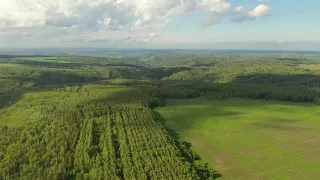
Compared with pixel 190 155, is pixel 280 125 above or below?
below

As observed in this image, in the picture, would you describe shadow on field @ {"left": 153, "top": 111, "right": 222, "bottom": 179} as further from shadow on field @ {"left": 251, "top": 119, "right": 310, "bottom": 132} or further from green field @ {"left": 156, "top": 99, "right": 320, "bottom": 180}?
shadow on field @ {"left": 251, "top": 119, "right": 310, "bottom": 132}

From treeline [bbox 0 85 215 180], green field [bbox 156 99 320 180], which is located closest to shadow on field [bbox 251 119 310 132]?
green field [bbox 156 99 320 180]

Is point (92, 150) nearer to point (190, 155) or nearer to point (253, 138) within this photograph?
point (190, 155)

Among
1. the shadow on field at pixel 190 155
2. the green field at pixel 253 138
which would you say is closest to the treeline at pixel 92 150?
the shadow on field at pixel 190 155

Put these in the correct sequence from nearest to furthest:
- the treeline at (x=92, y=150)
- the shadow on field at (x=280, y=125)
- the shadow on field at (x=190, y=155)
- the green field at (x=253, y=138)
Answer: the treeline at (x=92, y=150)
the shadow on field at (x=190, y=155)
the green field at (x=253, y=138)
the shadow on field at (x=280, y=125)

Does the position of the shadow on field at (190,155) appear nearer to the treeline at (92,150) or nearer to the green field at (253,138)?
the treeline at (92,150)

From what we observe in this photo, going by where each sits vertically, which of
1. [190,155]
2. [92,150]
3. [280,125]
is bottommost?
[280,125]

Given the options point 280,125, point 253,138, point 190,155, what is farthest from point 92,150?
point 280,125

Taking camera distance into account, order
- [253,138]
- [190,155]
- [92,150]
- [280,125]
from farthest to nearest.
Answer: [280,125], [253,138], [190,155], [92,150]
